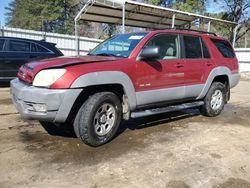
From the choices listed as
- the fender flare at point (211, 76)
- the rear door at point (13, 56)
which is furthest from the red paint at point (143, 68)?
the rear door at point (13, 56)

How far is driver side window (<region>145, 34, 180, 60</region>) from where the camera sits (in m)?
5.19

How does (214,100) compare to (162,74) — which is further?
(214,100)

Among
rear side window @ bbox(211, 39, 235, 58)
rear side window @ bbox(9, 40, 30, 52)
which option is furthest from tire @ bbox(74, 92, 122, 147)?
rear side window @ bbox(9, 40, 30, 52)

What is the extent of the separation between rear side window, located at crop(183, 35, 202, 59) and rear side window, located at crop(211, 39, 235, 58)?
0.65 m

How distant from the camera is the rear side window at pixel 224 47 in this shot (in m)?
6.64

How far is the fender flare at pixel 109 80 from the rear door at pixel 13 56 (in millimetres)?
6048

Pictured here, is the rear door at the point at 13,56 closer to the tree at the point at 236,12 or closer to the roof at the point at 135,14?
the roof at the point at 135,14

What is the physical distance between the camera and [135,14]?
1775 centimetres

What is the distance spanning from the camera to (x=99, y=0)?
14.4 m

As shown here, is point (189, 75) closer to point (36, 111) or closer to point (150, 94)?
point (150, 94)

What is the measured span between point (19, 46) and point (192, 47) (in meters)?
6.10

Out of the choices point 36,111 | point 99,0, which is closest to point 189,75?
point 36,111

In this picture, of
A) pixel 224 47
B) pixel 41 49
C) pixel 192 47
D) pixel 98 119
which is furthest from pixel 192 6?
pixel 98 119

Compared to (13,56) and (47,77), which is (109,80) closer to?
(47,77)
